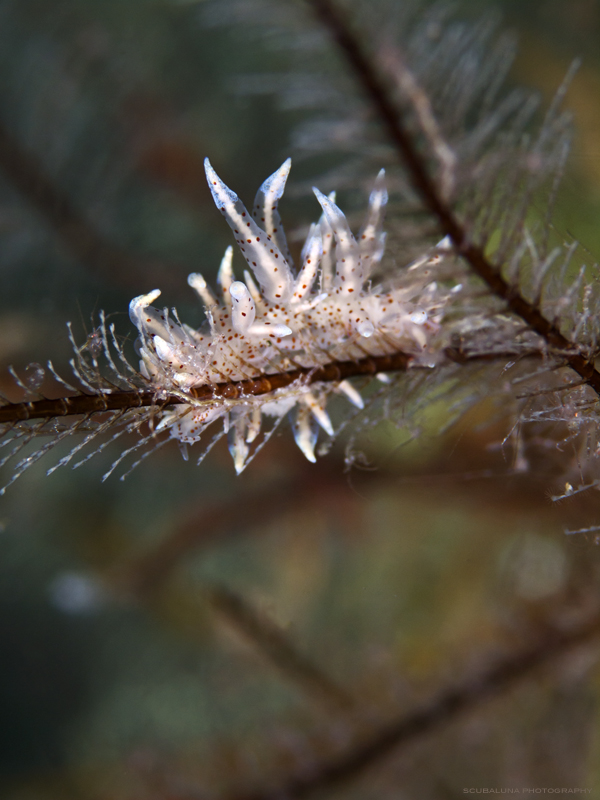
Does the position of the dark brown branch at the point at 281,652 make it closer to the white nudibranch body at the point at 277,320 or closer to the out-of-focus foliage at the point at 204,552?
the out-of-focus foliage at the point at 204,552

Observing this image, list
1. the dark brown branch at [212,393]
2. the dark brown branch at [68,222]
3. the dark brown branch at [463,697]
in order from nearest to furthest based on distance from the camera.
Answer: the dark brown branch at [212,393], the dark brown branch at [463,697], the dark brown branch at [68,222]

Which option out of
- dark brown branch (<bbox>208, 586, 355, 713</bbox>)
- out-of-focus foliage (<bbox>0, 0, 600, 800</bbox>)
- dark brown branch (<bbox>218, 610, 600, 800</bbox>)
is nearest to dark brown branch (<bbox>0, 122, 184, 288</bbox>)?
out-of-focus foliage (<bbox>0, 0, 600, 800</bbox>)

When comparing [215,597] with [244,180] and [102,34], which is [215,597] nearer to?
[244,180]

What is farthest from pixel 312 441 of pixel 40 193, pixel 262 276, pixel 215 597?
pixel 40 193

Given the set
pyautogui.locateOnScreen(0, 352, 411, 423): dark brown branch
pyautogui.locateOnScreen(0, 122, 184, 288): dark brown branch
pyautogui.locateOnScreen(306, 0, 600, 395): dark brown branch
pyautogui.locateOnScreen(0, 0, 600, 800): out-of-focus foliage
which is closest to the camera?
pyautogui.locateOnScreen(0, 352, 411, 423): dark brown branch

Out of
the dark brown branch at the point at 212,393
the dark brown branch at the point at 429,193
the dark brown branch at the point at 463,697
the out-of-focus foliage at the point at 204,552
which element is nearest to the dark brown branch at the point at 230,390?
the dark brown branch at the point at 212,393

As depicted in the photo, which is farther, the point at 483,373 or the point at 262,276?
the point at 483,373

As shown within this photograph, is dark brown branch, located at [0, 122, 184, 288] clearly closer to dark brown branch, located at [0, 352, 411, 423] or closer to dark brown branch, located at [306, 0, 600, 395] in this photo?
dark brown branch, located at [306, 0, 600, 395]
